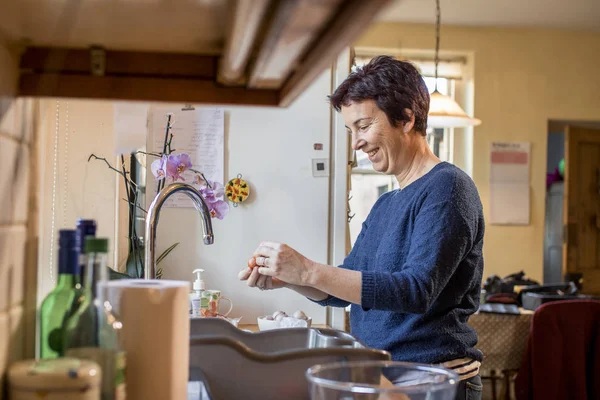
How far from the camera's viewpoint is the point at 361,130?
1.79 m

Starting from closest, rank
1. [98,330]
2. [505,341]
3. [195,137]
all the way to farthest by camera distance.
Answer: [98,330]
[195,137]
[505,341]

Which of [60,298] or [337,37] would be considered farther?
[60,298]

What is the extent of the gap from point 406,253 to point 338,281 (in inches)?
8.3

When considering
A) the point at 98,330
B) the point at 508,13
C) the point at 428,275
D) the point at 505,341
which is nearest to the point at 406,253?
the point at 428,275

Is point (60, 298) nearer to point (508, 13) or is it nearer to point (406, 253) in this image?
point (406, 253)

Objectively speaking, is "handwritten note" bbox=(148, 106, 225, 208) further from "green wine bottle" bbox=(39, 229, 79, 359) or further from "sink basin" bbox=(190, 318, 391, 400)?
"green wine bottle" bbox=(39, 229, 79, 359)

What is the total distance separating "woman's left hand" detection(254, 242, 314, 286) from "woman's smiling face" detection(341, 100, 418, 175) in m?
0.39

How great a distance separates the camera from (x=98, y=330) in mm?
714

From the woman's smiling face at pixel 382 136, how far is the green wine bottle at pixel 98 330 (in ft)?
3.62

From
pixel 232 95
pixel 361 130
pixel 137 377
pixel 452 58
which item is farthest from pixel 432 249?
pixel 452 58

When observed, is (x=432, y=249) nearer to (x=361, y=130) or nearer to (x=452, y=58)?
(x=361, y=130)

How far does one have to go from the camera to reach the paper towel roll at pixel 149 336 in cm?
73

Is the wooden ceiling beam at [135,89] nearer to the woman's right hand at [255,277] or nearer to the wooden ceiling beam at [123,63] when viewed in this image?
the wooden ceiling beam at [123,63]

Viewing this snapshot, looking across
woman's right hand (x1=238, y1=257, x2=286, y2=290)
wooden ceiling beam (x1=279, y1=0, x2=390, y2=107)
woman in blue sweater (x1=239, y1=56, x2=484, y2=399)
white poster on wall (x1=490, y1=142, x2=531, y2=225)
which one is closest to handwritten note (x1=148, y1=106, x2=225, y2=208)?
woman in blue sweater (x1=239, y1=56, x2=484, y2=399)
